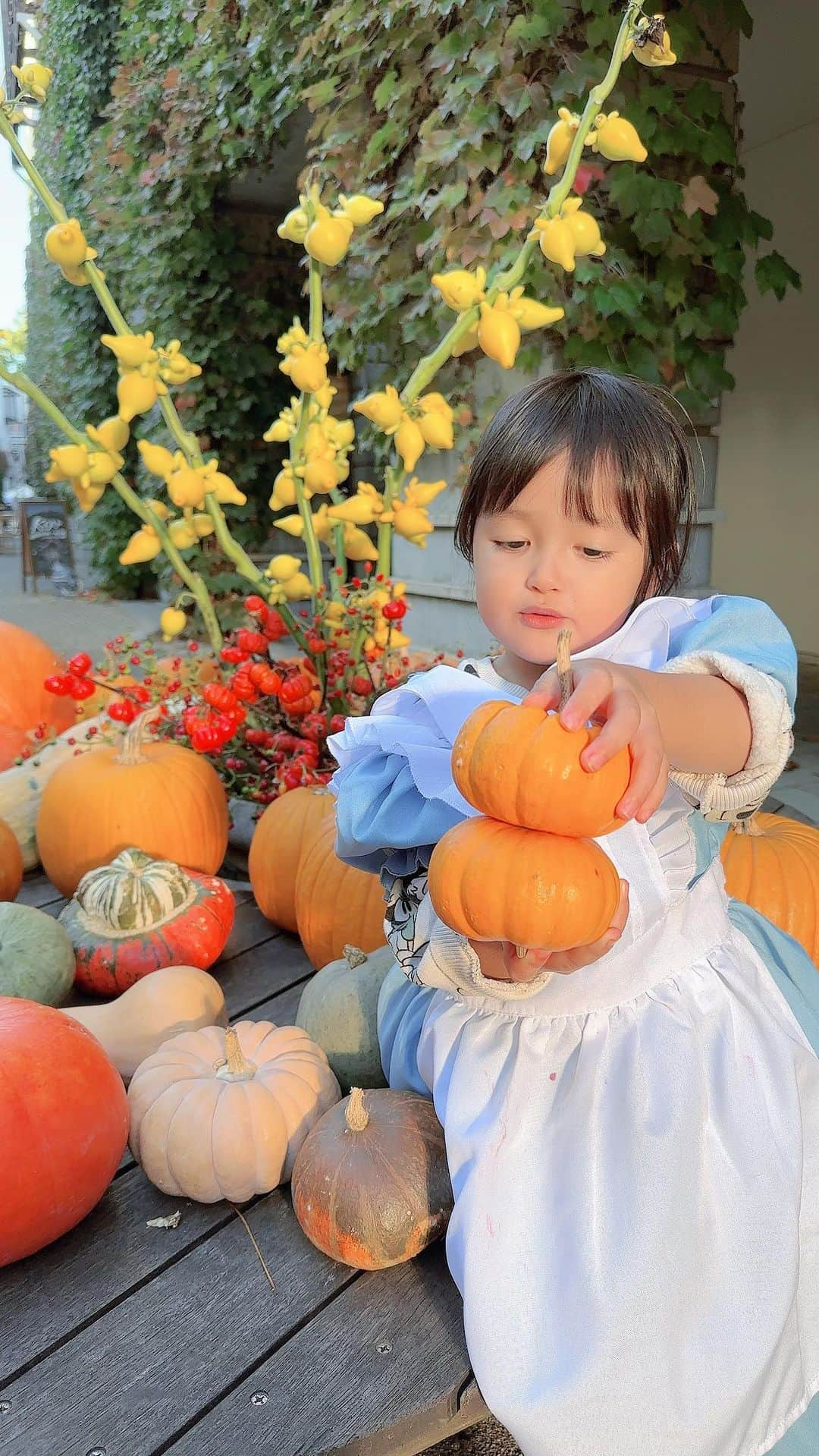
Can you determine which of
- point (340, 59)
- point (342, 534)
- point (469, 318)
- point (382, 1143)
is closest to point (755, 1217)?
point (382, 1143)

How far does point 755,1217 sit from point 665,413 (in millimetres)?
939

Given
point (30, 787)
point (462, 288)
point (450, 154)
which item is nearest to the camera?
point (462, 288)

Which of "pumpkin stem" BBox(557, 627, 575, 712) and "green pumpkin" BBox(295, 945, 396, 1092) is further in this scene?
"green pumpkin" BBox(295, 945, 396, 1092)

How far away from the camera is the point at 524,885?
2.72 ft

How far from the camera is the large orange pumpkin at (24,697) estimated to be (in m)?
2.66

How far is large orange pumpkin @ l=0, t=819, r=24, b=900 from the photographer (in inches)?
79.7

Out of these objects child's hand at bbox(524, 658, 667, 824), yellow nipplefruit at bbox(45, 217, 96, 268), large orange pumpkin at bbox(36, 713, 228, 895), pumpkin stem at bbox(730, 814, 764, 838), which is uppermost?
yellow nipplefruit at bbox(45, 217, 96, 268)

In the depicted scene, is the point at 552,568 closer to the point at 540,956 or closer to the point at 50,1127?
the point at 540,956

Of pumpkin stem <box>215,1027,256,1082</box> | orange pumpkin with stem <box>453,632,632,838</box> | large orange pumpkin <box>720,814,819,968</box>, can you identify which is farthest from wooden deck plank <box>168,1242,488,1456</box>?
large orange pumpkin <box>720,814,819,968</box>

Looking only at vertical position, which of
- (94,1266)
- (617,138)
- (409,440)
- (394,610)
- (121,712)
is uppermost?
(617,138)

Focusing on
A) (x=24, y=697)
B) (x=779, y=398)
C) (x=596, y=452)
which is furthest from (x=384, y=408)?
(x=779, y=398)

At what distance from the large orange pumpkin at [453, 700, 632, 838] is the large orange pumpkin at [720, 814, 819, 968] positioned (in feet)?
3.43

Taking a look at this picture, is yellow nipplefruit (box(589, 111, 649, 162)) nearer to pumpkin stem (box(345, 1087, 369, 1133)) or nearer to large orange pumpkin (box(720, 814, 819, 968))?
large orange pumpkin (box(720, 814, 819, 968))

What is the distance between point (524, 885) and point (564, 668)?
188mm
